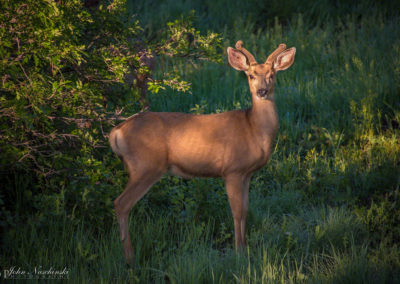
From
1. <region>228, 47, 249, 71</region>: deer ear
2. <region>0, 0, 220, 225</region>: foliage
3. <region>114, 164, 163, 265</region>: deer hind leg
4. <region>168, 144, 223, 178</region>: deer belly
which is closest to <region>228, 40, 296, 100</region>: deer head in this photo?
<region>228, 47, 249, 71</region>: deer ear

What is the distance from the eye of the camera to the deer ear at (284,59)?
5.29 m

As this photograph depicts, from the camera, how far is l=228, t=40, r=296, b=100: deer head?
5.02 metres

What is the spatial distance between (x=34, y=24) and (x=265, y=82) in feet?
7.32

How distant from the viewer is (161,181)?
5.80m

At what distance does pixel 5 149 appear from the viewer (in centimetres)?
448

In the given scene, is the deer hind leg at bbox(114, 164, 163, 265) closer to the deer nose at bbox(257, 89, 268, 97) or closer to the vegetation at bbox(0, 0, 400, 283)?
the vegetation at bbox(0, 0, 400, 283)

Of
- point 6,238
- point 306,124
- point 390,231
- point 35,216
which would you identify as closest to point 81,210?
point 35,216

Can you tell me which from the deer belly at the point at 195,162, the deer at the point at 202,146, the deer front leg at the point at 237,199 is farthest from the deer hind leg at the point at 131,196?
the deer front leg at the point at 237,199

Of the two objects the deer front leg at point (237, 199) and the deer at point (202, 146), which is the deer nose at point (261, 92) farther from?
the deer front leg at point (237, 199)

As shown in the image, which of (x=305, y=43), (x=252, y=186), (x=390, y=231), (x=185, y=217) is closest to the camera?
(x=390, y=231)

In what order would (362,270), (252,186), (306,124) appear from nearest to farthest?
(362,270) < (252,186) < (306,124)

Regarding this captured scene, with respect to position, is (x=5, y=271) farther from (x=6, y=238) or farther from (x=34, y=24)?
(x=34, y=24)

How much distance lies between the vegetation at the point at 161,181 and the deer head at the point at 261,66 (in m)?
0.34

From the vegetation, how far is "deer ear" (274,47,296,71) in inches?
26.8
